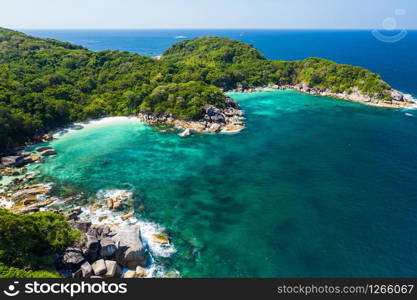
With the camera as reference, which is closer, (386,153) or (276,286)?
(276,286)

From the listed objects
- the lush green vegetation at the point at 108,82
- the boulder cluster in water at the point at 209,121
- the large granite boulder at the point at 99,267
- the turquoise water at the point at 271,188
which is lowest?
the large granite boulder at the point at 99,267

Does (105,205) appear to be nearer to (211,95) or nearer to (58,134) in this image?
(58,134)

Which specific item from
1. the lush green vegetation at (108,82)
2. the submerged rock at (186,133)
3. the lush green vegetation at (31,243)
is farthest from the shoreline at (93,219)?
the submerged rock at (186,133)

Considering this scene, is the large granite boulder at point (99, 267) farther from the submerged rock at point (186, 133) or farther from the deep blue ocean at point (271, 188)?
the submerged rock at point (186, 133)

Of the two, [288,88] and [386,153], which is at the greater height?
[288,88]

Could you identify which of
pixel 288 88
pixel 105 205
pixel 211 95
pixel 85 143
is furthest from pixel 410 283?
pixel 288 88

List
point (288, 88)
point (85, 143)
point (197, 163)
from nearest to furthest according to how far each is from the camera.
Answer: point (197, 163), point (85, 143), point (288, 88)
